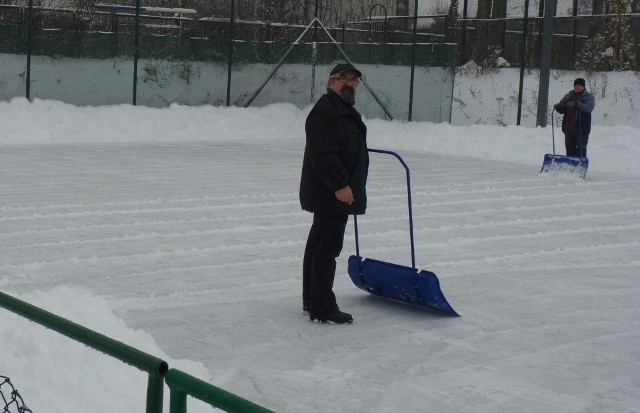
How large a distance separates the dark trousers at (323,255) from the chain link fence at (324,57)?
16662 mm

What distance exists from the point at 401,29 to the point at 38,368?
78.0ft

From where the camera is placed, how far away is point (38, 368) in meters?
5.17

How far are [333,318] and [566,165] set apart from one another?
11.0 metres

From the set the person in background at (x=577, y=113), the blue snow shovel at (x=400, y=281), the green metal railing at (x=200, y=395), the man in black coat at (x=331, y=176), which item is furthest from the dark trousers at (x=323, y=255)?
the person in background at (x=577, y=113)

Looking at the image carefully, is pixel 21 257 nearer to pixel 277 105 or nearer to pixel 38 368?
pixel 38 368

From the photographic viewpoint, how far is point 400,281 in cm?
756

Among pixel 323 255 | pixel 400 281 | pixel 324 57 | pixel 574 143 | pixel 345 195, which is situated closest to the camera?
pixel 345 195

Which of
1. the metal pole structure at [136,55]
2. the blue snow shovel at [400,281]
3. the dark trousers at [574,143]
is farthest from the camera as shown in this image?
the metal pole structure at [136,55]

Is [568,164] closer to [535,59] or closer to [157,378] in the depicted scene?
[535,59]

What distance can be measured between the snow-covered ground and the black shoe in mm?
62

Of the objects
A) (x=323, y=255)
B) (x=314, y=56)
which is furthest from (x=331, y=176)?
(x=314, y=56)

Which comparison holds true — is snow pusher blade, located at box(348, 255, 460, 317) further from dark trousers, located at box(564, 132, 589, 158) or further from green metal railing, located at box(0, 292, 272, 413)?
dark trousers, located at box(564, 132, 589, 158)

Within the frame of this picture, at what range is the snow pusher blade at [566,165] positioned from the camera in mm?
17078

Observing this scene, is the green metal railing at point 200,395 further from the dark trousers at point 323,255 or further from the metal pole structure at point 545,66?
the metal pole structure at point 545,66
